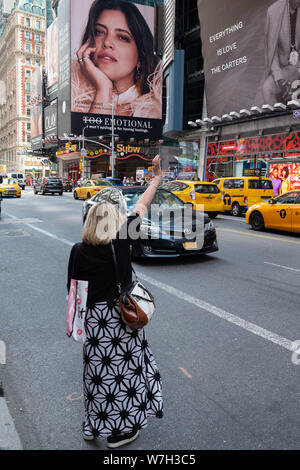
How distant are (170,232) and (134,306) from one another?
577 centimetres

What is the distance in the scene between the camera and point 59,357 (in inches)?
161

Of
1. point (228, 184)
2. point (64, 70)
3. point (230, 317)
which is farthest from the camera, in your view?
point (64, 70)

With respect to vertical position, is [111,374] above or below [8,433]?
above

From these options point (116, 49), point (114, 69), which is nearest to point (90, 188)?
point (114, 69)

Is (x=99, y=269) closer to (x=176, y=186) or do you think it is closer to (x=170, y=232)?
(x=170, y=232)

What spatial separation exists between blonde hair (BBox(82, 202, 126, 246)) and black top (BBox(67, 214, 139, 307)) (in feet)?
0.15

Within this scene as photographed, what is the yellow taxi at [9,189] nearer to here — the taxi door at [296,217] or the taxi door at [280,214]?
the taxi door at [280,214]

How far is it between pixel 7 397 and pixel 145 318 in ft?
5.16

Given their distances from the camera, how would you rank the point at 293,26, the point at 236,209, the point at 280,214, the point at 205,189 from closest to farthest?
the point at 280,214
the point at 205,189
the point at 236,209
the point at 293,26

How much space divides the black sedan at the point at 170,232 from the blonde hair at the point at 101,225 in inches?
194

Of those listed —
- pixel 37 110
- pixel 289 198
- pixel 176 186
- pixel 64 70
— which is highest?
pixel 64 70

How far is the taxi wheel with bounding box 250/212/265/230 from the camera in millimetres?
13945

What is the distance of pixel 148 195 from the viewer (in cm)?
349

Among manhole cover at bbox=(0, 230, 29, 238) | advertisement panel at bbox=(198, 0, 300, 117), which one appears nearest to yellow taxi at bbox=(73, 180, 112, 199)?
advertisement panel at bbox=(198, 0, 300, 117)
